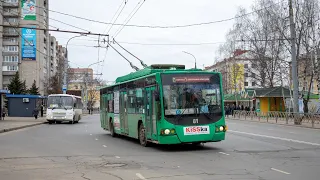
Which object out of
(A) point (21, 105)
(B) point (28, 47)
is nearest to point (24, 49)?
(B) point (28, 47)

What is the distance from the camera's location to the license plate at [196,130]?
1323 cm

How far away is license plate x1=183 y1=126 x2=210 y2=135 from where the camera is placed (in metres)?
13.2

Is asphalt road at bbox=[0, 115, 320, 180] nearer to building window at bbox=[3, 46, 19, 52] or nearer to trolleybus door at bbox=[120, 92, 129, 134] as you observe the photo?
trolleybus door at bbox=[120, 92, 129, 134]

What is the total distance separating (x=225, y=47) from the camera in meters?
66.2

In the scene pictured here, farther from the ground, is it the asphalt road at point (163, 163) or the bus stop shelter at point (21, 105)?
the bus stop shelter at point (21, 105)

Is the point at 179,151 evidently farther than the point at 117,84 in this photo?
No

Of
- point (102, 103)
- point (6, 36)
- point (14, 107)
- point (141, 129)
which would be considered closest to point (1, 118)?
point (14, 107)

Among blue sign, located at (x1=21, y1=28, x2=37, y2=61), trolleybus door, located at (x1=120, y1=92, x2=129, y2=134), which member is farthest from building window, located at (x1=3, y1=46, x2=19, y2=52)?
trolleybus door, located at (x1=120, y1=92, x2=129, y2=134)

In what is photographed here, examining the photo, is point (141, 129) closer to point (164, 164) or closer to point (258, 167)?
point (164, 164)

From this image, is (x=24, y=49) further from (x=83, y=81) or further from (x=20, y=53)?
(x=83, y=81)

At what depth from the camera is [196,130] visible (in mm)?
13328

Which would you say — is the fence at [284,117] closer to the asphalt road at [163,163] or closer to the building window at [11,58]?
the asphalt road at [163,163]

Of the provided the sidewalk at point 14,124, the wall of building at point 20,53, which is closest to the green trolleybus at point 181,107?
the sidewalk at point 14,124

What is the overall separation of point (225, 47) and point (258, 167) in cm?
5787
